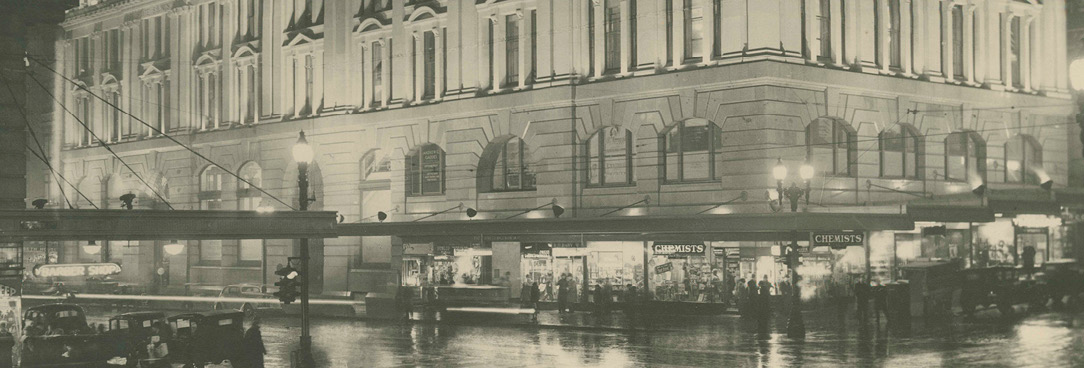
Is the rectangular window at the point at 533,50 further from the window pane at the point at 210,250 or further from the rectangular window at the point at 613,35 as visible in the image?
the window pane at the point at 210,250

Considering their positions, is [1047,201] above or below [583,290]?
above

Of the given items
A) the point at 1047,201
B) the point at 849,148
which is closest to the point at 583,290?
the point at 849,148

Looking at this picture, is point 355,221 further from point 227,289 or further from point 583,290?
point 583,290

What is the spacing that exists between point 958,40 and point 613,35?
45.1 feet

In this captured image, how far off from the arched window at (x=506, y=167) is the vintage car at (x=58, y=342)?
66.1 feet

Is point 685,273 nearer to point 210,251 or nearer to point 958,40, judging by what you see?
point 958,40

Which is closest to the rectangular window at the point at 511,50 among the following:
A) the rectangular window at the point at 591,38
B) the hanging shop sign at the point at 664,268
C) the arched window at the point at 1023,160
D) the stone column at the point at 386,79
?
the rectangular window at the point at 591,38

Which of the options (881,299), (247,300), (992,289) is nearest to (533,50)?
(247,300)

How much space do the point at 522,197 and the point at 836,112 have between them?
12.7 m

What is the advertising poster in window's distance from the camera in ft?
165

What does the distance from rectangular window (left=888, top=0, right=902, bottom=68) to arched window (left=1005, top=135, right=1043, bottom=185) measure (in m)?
8.07

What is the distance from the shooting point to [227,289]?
156ft

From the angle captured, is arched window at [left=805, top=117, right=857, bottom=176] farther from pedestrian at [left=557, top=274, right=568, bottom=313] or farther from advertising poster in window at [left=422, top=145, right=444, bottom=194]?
advertising poster in window at [left=422, top=145, right=444, bottom=194]

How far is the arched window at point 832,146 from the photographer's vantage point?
40719 mm
